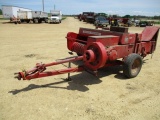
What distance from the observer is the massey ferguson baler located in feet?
14.5

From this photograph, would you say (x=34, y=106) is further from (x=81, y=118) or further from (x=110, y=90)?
(x=110, y=90)

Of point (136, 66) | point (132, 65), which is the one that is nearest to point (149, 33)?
point (136, 66)

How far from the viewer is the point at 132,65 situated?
545cm

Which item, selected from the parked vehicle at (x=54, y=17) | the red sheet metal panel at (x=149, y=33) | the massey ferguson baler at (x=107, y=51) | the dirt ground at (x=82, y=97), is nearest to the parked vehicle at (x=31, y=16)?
the parked vehicle at (x=54, y=17)

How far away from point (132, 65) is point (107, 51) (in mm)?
1273

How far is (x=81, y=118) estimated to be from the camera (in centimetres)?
347

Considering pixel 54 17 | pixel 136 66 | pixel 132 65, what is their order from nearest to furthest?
pixel 132 65, pixel 136 66, pixel 54 17

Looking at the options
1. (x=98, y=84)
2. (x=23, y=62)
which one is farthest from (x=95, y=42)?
(x=23, y=62)

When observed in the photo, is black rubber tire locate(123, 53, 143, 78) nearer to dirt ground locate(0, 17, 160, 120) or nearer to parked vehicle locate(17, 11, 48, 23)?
dirt ground locate(0, 17, 160, 120)

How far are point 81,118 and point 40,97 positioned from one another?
1.23 metres

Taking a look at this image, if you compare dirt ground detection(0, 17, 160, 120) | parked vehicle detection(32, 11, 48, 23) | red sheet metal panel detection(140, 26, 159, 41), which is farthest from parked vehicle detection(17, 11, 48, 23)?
red sheet metal panel detection(140, 26, 159, 41)

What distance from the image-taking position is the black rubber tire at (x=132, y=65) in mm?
5102

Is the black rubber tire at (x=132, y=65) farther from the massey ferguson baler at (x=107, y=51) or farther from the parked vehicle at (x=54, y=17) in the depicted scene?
the parked vehicle at (x=54, y=17)

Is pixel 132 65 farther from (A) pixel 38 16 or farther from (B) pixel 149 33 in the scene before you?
(A) pixel 38 16
